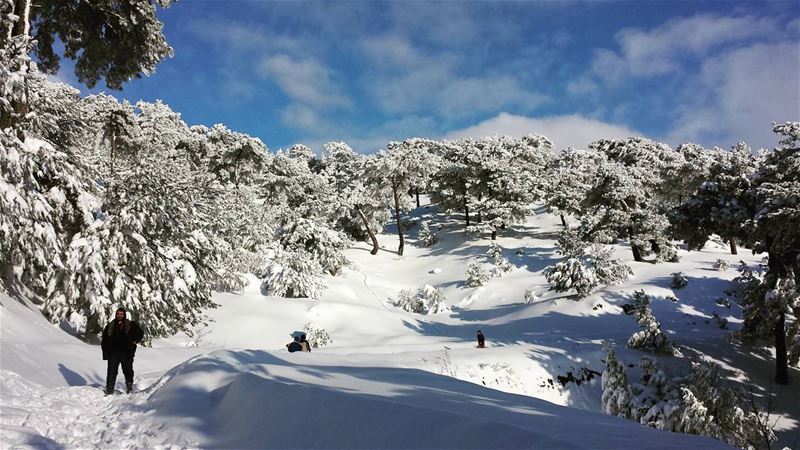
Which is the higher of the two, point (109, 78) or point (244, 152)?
point (244, 152)

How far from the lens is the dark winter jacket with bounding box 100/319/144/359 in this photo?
7848mm

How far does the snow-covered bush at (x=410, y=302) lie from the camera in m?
29.3

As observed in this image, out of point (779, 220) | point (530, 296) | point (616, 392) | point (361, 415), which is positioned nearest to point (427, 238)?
point (530, 296)

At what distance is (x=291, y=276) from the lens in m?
25.6

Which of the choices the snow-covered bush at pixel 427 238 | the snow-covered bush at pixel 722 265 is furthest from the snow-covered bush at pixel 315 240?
the snow-covered bush at pixel 722 265

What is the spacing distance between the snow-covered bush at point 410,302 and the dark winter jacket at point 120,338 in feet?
72.4

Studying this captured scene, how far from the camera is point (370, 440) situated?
3.78 meters

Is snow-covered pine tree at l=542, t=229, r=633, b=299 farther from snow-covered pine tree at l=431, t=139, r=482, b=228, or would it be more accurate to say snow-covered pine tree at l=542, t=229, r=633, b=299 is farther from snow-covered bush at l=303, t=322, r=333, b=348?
snow-covered pine tree at l=431, t=139, r=482, b=228

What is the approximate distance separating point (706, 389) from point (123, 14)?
16.6m

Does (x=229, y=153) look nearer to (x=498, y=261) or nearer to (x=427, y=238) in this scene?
(x=427, y=238)

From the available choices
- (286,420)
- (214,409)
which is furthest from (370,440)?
(214,409)

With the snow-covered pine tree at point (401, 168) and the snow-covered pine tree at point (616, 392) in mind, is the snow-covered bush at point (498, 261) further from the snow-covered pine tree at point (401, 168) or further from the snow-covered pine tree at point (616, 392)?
the snow-covered pine tree at point (616, 392)

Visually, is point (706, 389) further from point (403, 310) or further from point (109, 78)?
point (403, 310)

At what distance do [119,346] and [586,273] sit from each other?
72.5 feet
